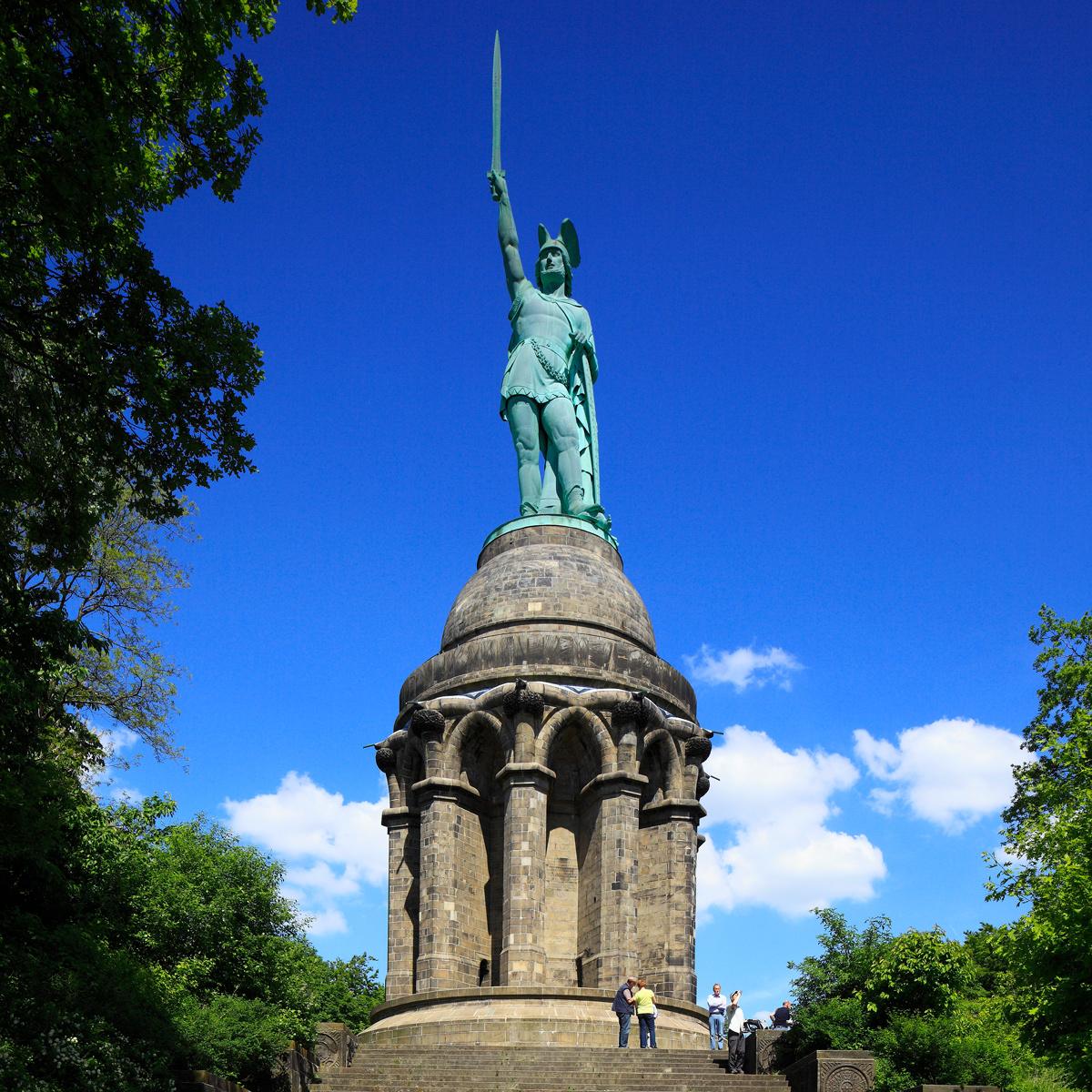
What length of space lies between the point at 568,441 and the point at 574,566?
13.7 feet

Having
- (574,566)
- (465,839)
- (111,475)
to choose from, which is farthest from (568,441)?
(111,475)

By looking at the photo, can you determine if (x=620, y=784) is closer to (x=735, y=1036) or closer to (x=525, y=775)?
(x=525, y=775)

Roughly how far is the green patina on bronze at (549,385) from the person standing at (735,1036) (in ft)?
42.7

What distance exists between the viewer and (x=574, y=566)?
1220 inches

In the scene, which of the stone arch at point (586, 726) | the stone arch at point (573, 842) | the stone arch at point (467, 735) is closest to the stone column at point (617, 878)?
the stone arch at point (573, 842)

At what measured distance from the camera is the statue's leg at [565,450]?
3347 cm

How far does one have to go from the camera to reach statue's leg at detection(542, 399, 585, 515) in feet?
110

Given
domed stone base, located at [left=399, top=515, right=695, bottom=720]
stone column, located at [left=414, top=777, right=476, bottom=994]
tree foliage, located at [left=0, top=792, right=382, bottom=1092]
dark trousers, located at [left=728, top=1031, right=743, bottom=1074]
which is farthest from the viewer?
domed stone base, located at [left=399, top=515, right=695, bottom=720]

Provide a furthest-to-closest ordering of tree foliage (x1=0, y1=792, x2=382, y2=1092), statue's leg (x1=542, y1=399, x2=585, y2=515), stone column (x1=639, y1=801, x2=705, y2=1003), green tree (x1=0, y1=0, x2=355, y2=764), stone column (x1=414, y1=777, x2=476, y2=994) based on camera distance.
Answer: statue's leg (x1=542, y1=399, x2=585, y2=515) → stone column (x1=639, y1=801, x2=705, y2=1003) → stone column (x1=414, y1=777, x2=476, y2=994) → tree foliage (x1=0, y1=792, x2=382, y2=1092) → green tree (x1=0, y1=0, x2=355, y2=764)

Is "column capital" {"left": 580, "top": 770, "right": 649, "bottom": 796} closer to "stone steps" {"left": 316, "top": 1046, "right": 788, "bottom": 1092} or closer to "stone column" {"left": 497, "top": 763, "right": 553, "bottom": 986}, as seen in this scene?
"stone column" {"left": 497, "top": 763, "right": 553, "bottom": 986}

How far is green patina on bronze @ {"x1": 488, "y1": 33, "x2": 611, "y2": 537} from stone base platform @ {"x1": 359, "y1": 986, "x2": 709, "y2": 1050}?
1184 centimetres

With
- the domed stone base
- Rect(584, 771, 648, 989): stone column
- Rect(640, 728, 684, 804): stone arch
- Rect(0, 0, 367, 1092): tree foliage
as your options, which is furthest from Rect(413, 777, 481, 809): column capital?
Rect(0, 0, 367, 1092): tree foliage

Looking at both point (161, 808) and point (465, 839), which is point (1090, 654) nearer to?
point (465, 839)

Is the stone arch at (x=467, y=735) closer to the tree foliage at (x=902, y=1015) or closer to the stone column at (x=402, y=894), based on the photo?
the stone column at (x=402, y=894)
